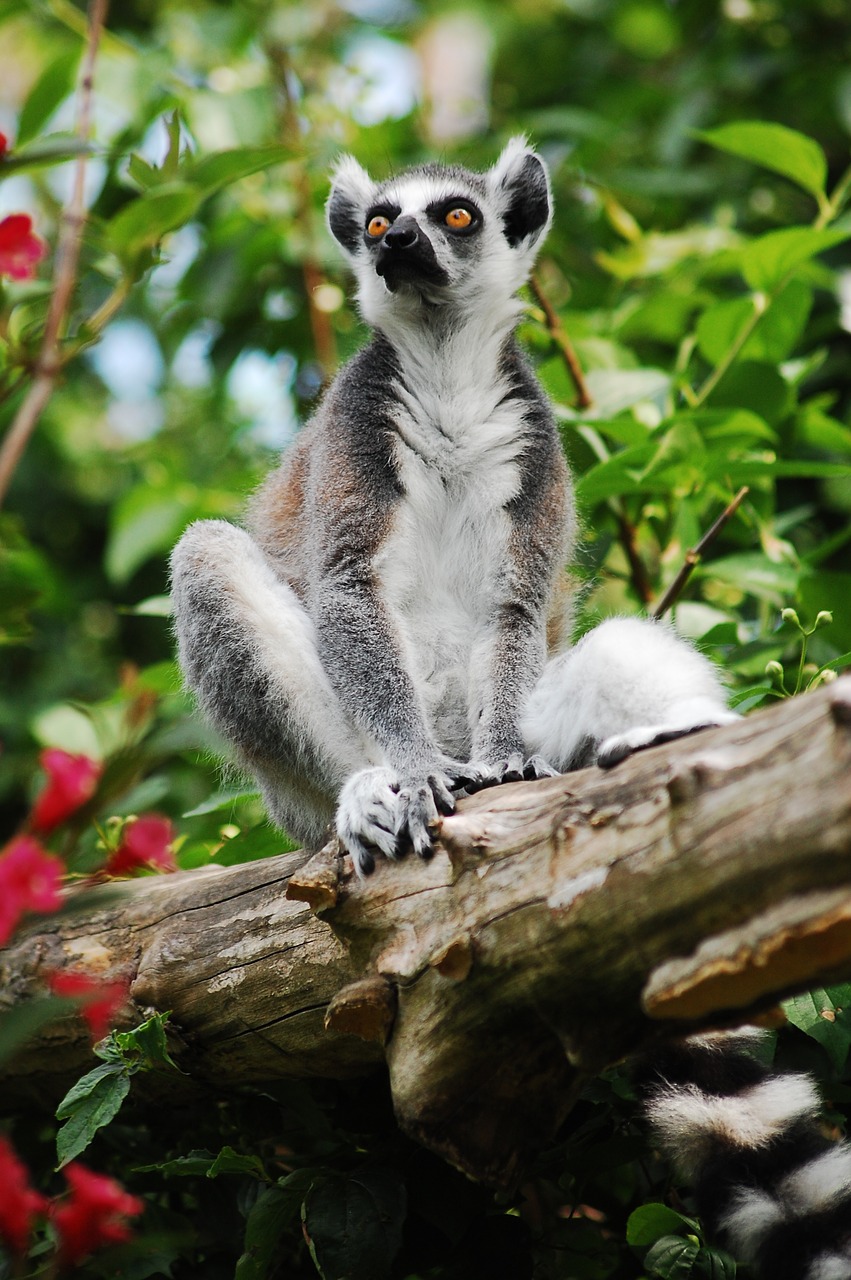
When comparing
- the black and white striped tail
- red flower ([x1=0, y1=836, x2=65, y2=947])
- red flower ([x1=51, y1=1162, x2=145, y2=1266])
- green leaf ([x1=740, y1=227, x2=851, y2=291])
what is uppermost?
red flower ([x1=0, y1=836, x2=65, y2=947])

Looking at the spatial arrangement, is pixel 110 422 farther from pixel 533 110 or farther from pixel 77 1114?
pixel 77 1114

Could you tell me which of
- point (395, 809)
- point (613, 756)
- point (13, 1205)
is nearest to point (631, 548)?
point (395, 809)

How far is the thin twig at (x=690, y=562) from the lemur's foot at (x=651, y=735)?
3.31ft

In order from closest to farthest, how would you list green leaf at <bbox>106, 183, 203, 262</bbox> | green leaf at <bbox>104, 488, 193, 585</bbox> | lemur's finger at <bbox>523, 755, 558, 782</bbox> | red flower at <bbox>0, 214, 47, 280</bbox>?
red flower at <bbox>0, 214, 47, 280</bbox> → green leaf at <bbox>106, 183, 203, 262</bbox> → lemur's finger at <bbox>523, 755, 558, 782</bbox> → green leaf at <bbox>104, 488, 193, 585</bbox>

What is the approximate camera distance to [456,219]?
4.56 m

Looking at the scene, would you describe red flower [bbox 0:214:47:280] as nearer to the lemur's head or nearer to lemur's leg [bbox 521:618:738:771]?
lemur's leg [bbox 521:618:738:771]

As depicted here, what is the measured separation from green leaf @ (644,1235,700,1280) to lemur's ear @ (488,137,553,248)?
3.55m

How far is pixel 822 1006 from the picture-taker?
2.85 m

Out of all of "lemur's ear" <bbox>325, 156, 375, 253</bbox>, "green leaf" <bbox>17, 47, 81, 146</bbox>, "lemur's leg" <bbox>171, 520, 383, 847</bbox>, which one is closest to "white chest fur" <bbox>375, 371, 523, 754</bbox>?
"lemur's leg" <bbox>171, 520, 383, 847</bbox>

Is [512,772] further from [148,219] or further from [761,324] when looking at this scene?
[761,324]

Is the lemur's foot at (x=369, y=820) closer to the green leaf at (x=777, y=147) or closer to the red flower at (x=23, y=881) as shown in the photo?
the red flower at (x=23, y=881)

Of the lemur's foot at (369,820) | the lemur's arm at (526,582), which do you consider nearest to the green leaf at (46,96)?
the lemur's arm at (526,582)

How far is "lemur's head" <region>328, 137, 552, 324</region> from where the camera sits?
14.4 feet

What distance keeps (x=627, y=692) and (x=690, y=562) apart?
904 millimetres
